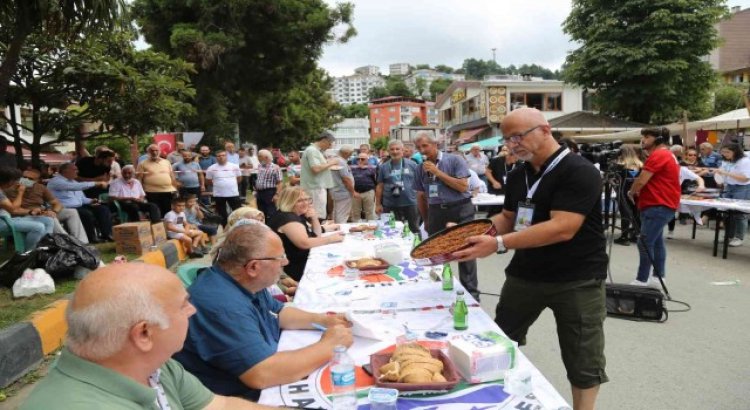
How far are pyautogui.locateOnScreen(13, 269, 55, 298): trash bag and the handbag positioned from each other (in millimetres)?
5937

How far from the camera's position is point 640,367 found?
12.3 feet

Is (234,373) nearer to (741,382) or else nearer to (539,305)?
(539,305)

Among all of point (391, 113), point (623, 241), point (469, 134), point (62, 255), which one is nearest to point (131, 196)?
point (62, 255)

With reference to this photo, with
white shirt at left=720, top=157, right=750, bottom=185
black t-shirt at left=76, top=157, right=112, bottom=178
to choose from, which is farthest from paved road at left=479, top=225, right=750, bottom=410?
black t-shirt at left=76, top=157, right=112, bottom=178

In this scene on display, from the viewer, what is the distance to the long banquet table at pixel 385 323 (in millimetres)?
1772

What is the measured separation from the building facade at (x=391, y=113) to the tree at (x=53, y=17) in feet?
355

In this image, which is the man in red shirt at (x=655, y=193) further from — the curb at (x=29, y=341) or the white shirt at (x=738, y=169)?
the curb at (x=29, y=341)

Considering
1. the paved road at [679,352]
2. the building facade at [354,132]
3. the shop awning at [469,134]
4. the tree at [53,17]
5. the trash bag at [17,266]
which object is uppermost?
the building facade at [354,132]

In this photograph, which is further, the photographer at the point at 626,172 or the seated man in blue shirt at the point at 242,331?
the photographer at the point at 626,172

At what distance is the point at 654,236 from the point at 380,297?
4.01 m

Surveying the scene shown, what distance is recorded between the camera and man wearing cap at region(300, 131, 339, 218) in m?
7.94

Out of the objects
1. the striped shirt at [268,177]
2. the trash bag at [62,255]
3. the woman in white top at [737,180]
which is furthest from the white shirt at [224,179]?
the woman in white top at [737,180]

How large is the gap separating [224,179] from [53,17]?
5286 millimetres

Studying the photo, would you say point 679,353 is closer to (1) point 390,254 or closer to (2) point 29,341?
(1) point 390,254
